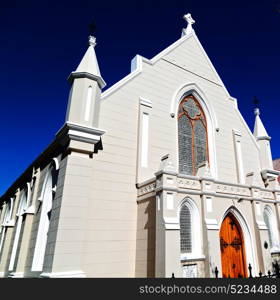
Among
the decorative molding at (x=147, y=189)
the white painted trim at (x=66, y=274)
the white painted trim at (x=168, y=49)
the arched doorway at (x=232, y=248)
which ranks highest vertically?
the white painted trim at (x=168, y=49)

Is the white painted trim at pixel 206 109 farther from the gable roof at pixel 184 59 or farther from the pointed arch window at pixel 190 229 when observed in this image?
the pointed arch window at pixel 190 229

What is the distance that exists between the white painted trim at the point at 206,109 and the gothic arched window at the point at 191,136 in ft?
0.90

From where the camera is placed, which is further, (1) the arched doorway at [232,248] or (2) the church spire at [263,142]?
(2) the church spire at [263,142]

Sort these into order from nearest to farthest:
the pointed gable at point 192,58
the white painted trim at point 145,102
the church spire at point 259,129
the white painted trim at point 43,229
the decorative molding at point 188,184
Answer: the decorative molding at point 188,184 < the white painted trim at point 43,229 < the white painted trim at point 145,102 < the pointed gable at point 192,58 < the church spire at point 259,129

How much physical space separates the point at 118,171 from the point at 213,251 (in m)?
5.09

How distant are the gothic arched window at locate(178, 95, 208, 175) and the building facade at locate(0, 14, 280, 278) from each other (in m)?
0.07

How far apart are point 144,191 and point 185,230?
2.34 meters

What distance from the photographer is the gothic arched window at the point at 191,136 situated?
13.6 m

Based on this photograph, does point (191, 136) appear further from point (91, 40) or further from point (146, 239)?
point (91, 40)

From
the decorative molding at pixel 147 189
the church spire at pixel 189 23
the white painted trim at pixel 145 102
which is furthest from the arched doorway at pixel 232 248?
the church spire at pixel 189 23

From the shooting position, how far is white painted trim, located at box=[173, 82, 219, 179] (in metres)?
14.1

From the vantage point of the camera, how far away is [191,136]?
47.2ft
